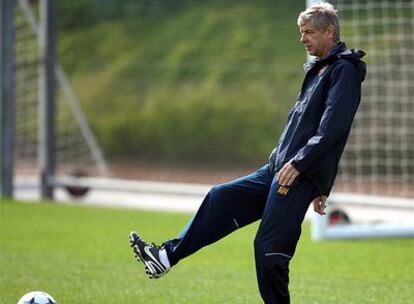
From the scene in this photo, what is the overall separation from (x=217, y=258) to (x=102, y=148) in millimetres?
9211

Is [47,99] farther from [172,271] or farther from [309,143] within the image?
[309,143]

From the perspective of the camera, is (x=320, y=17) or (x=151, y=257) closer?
(x=320, y=17)

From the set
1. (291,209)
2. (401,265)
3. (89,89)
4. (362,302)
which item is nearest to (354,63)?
(291,209)

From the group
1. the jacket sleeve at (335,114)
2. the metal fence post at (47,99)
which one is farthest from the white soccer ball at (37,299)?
the metal fence post at (47,99)

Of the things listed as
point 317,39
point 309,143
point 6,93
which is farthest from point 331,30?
point 6,93

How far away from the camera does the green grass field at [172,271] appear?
7.91 m

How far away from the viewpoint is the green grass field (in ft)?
26.0

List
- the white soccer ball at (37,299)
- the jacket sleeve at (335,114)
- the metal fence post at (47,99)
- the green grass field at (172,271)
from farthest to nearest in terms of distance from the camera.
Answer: the metal fence post at (47,99), the green grass field at (172,271), the white soccer ball at (37,299), the jacket sleeve at (335,114)

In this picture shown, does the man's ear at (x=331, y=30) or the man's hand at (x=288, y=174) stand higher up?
the man's ear at (x=331, y=30)

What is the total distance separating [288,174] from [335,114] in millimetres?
412

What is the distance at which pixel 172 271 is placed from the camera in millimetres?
9242

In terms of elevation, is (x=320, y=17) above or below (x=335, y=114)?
above

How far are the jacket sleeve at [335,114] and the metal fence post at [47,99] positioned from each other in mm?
9351

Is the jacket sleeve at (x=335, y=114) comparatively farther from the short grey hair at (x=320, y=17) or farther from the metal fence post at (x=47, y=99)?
the metal fence post at (x=47, y=99)
